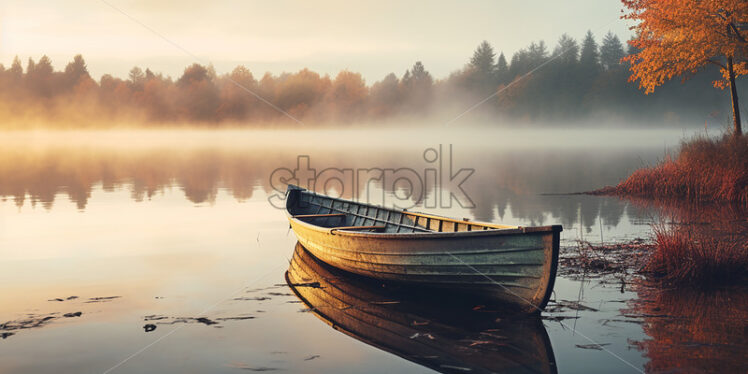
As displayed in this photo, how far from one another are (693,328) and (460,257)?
3343 millimetres

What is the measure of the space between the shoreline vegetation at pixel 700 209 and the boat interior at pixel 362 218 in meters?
3.33

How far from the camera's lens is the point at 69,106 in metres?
170

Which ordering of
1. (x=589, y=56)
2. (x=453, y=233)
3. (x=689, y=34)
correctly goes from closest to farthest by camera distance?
(x=453, y=233) < (x=689, y=34) < (x=589, y=56)

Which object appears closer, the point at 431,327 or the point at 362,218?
the point at 431,327

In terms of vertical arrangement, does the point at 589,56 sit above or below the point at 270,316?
above

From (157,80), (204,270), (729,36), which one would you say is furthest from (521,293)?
(157,80)

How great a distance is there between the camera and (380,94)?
513ft

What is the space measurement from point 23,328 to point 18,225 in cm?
1169

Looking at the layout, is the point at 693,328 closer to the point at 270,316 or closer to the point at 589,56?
the point at 270,316

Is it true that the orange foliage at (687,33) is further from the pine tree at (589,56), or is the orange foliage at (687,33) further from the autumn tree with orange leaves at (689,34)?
the pine tree at (589,56)

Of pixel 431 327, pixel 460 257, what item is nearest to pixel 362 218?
pixel 460 257

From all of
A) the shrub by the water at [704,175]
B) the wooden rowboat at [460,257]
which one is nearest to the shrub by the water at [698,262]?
the wooden rowboat at [460,257]

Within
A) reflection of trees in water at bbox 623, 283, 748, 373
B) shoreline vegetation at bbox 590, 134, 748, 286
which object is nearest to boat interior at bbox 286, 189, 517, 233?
reflection of trees in water at bbox 623, 283, 748, 373

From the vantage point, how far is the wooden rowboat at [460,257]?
9312 mm
